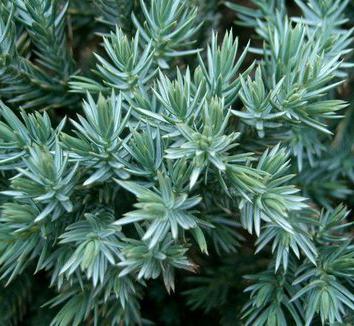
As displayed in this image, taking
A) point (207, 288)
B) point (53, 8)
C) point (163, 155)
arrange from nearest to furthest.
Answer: point (163, 155)
point (53, 8)
point (207, 288)

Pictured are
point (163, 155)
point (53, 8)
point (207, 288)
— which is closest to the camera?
point (163, 155)

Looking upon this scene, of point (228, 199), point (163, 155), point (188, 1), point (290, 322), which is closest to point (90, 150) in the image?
point (163, 155)

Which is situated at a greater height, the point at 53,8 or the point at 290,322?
the point at 53,8

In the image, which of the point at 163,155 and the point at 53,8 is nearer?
the point at 163,155

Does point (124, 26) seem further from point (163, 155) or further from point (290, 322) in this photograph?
point (290, 322)

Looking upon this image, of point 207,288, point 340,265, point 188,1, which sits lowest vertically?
point 207,288

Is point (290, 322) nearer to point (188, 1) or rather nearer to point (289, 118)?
point (289, 118)
